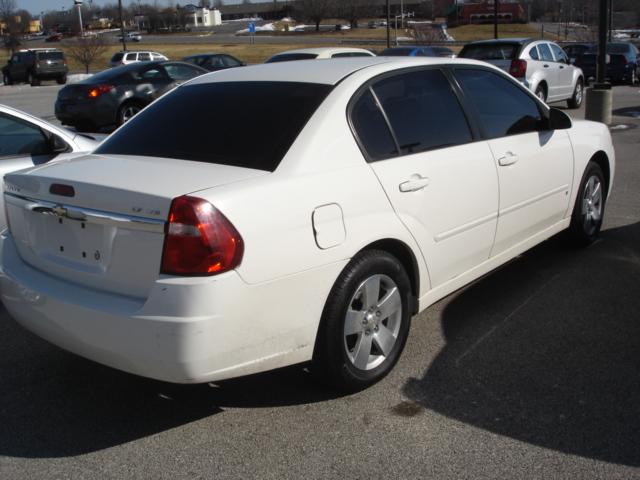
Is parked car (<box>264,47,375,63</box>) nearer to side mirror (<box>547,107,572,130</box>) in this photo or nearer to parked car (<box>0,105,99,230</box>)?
parked car (<box>0,105,99,230</box>)

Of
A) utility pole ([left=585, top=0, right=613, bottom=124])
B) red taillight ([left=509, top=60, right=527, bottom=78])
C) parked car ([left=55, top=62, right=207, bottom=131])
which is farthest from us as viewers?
red taillight ([left=509, top=60, right=527, bottom=78])

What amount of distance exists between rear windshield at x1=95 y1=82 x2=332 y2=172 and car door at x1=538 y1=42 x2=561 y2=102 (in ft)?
44.5

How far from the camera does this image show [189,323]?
3.08 metres

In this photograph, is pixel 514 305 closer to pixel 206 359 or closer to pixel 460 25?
pixel 206 359

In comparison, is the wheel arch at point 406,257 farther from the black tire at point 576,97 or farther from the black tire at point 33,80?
the black tire at point 33,80

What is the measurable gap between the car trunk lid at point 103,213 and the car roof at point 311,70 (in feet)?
2.91

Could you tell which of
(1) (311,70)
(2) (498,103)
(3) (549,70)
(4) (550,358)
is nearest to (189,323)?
(1) (311,70)

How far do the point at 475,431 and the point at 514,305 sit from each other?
5.72 feet

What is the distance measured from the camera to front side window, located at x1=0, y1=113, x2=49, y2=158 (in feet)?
19.4

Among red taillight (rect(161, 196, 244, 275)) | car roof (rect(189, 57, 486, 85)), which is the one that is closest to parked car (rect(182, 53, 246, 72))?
car roof (rect(189, 57, 486, 85))

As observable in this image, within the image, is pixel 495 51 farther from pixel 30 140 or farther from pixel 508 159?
pixel 30 140

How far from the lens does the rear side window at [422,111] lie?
4.16 m

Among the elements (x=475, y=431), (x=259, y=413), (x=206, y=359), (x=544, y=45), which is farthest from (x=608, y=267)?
(x=544, y=45)

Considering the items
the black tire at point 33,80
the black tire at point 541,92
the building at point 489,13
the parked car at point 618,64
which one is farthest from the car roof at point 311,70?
the building at point 489,13
